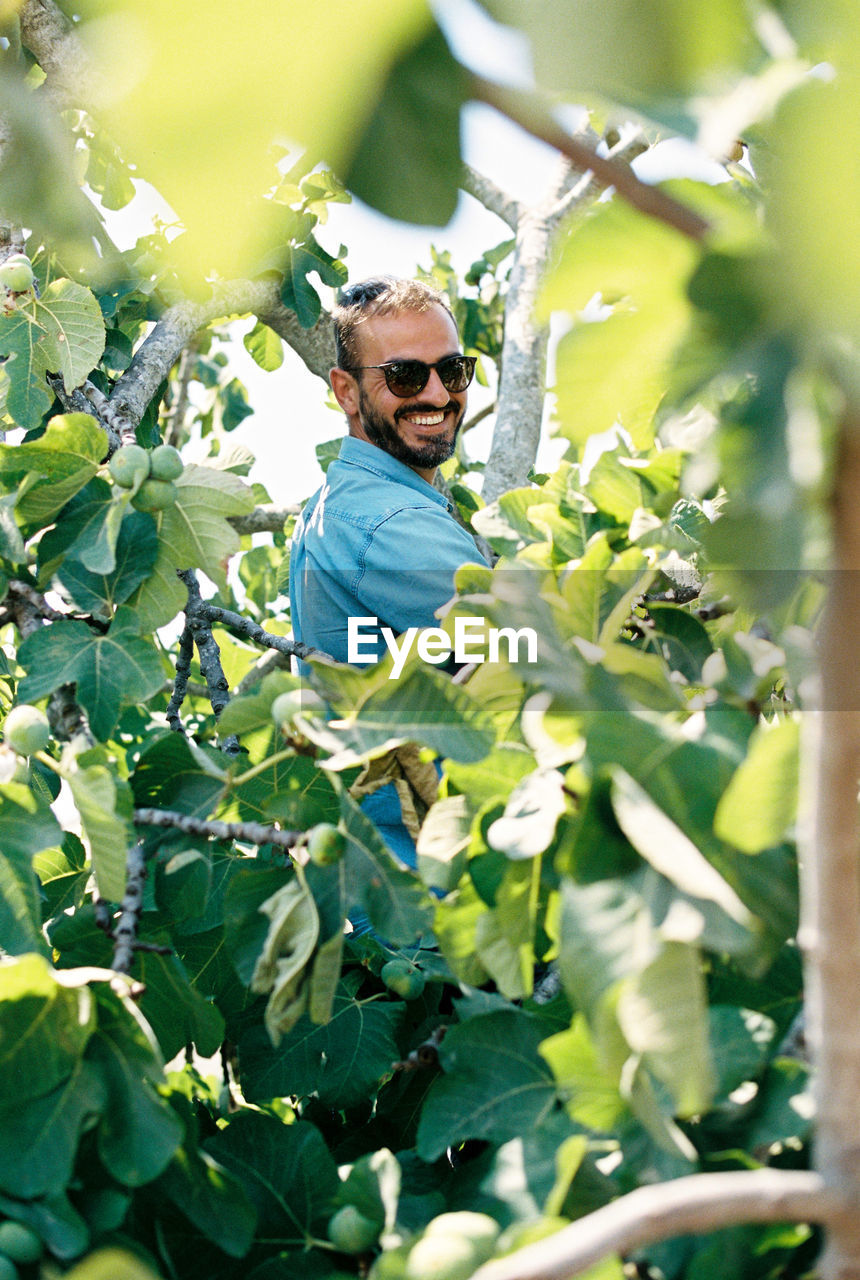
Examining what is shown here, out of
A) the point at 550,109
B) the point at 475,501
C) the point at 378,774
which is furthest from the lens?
the point at 475,501

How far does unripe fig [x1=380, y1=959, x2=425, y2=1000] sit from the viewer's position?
1407 mm

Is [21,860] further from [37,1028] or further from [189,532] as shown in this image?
[189,532]

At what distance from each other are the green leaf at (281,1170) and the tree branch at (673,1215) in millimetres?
415

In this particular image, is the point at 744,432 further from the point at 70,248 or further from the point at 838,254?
the point at 70,248

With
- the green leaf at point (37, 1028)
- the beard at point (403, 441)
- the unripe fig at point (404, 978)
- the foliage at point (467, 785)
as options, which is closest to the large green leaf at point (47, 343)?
the foliage at point (467, 785)

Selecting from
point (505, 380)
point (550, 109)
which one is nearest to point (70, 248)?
point (550, 109)

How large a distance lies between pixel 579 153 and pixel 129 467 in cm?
95

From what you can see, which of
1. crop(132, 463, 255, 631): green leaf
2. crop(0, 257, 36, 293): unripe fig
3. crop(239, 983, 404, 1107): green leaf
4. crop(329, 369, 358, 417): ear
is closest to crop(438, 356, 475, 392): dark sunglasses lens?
crop(329, 369, 358, 417): ear

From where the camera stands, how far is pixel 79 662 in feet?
4.03

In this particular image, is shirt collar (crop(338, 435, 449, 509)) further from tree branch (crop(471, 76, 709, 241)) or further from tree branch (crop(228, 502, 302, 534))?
tree branch (crop(471, 76, 709, 241))

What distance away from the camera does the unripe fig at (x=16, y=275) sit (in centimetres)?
188

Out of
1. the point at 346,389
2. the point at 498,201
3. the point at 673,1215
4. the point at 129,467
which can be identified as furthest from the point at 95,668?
the point at 498,201

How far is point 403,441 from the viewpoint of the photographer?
2.72 metres

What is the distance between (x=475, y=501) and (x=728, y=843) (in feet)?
7.59
